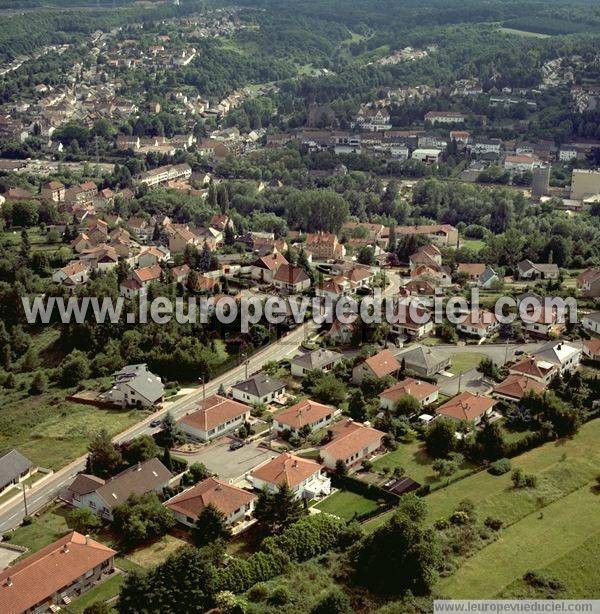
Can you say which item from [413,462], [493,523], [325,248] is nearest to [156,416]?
[413,462]

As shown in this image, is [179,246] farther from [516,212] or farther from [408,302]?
[516,212]

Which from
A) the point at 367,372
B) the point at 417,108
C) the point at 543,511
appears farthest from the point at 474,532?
the point at 417,108

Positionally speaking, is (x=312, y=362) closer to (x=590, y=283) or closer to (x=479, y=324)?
(x=479, y=324)

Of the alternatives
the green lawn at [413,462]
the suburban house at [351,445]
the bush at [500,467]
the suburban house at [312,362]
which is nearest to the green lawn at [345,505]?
the suburban house at [351,445]

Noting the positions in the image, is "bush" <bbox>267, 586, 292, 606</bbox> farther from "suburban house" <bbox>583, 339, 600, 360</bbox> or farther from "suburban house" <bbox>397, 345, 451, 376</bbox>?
"suburban house" <bbox>583, 339, 600, 360</bbox>

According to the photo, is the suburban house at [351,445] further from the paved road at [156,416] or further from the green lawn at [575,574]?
the green lawn at [575,574]

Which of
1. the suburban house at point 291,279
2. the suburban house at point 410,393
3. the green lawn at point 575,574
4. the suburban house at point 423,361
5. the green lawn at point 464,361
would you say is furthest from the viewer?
the suburban house at point 291,279

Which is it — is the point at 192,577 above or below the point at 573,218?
above

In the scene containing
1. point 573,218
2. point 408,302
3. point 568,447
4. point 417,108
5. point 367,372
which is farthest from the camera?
point 417,108
